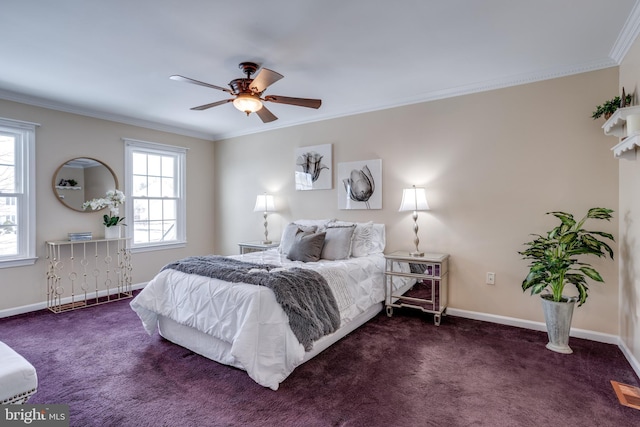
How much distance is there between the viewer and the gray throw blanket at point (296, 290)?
227 cm

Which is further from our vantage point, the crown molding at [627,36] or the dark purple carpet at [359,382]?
the crown molding at [627,36]

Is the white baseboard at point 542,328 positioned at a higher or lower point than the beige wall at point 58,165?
lower

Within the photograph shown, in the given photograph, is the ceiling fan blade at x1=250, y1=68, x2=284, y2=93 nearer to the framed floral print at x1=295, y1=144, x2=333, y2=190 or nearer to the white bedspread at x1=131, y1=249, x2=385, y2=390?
the white bedspread at x1=131, y1=249, x2=385, y2=390

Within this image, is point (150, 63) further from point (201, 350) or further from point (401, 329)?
point (401, 329)

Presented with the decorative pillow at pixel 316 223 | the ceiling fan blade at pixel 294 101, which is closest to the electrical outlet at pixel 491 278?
the decorative pillow at pixel 316 223

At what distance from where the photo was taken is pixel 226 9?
2121 millimetres

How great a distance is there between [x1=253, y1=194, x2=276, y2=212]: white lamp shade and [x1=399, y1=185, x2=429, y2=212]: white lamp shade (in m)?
2.04

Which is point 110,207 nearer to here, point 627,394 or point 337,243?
point 337,243

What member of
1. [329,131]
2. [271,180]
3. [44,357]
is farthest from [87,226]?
[329,131]

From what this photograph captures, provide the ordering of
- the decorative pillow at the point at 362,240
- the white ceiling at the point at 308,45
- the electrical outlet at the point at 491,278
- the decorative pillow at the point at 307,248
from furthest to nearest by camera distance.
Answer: the decorative pillow at the point at 362,240 < the decorative pillow at the point at 307,248 < the electrical outlet at the point at 491,278 < the white ceiling at the point at 308,45

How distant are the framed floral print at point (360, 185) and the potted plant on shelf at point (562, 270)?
179cm

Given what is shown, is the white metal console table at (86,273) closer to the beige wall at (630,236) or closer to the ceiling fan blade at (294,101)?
the ceiling fan blade at (294,101)

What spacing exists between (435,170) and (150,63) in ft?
10.0

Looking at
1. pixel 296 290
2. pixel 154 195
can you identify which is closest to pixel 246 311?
pixel 296 290
